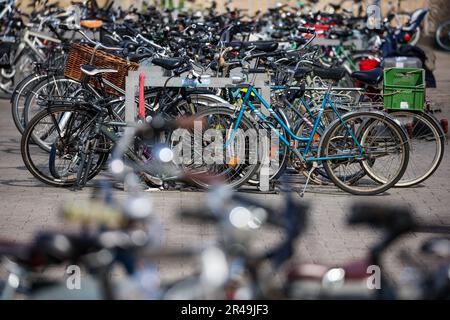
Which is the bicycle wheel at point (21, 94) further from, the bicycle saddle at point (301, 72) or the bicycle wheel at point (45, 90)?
the bicycle saddle at point (301, 72)

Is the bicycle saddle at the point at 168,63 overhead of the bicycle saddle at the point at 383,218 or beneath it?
overhead

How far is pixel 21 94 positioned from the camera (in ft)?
33.2

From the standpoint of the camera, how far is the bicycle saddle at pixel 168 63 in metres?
7.75

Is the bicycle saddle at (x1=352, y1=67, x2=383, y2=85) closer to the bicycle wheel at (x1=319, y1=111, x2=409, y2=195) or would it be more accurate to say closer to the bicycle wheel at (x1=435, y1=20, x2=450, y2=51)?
the bicycle wheel at (x1=319, y1=111, x2=409, y2=195)

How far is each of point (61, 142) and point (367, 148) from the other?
228 cm

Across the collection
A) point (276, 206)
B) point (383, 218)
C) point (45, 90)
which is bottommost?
point (383, 218)

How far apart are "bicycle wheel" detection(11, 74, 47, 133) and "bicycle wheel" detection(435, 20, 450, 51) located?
1170 cm

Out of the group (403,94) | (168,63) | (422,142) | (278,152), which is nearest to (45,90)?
(168,63)

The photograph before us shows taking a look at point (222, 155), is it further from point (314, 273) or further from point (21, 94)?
point (314, 273)

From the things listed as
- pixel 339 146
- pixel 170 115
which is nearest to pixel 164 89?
pixel 170 115

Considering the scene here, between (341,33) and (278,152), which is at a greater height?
(341,33)

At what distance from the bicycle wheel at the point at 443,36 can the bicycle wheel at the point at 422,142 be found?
1223 centimetres

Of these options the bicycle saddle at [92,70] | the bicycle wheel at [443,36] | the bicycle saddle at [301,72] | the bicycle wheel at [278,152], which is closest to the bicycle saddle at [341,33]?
the bicycle saddle at [301,72]

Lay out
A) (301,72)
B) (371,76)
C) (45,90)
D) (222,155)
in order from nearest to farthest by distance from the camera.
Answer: (222,155) → (301,72) → (371,76) → (45,90)
